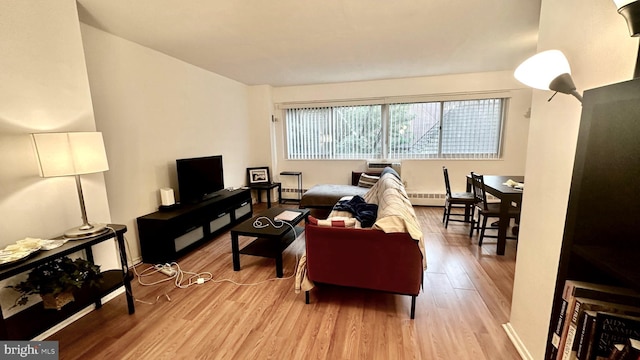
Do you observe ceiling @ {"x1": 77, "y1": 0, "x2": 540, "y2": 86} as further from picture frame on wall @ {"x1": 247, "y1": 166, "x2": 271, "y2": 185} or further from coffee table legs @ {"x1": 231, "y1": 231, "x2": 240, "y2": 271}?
coffee table legs @ {"x1": 231, "y1": 231, "x2": 240, "y2": 271}

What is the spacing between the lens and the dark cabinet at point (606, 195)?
66cm

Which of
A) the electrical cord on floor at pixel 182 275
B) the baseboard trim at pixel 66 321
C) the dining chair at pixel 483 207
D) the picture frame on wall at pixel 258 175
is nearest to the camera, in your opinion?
the baseboard trim at pixel 66 321

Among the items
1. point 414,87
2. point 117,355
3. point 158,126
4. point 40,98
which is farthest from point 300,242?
point 414,87

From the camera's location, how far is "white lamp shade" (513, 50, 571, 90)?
101cm

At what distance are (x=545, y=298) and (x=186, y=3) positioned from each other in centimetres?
314

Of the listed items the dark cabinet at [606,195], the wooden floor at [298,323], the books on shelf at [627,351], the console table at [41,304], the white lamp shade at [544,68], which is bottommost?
the wooden floor at [298,323]

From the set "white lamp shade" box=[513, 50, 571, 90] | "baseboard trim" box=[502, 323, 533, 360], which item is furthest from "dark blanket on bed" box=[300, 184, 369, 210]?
"white lamp shade" box=[513, 50, 571, 90]

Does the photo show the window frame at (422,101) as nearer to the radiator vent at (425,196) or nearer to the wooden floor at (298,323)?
the radiator vent at (425,196)

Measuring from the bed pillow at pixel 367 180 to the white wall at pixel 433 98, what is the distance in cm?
55

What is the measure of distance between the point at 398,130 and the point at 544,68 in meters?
3.97

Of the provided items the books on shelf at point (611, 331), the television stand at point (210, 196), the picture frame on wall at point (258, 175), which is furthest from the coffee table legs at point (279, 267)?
the picture frame on wall at point (258, 175)

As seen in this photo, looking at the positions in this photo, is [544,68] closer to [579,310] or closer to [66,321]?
[579,310]

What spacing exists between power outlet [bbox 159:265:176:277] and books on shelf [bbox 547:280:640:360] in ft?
9.46

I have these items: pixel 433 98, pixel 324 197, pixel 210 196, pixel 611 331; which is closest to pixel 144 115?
pixel 210 196
